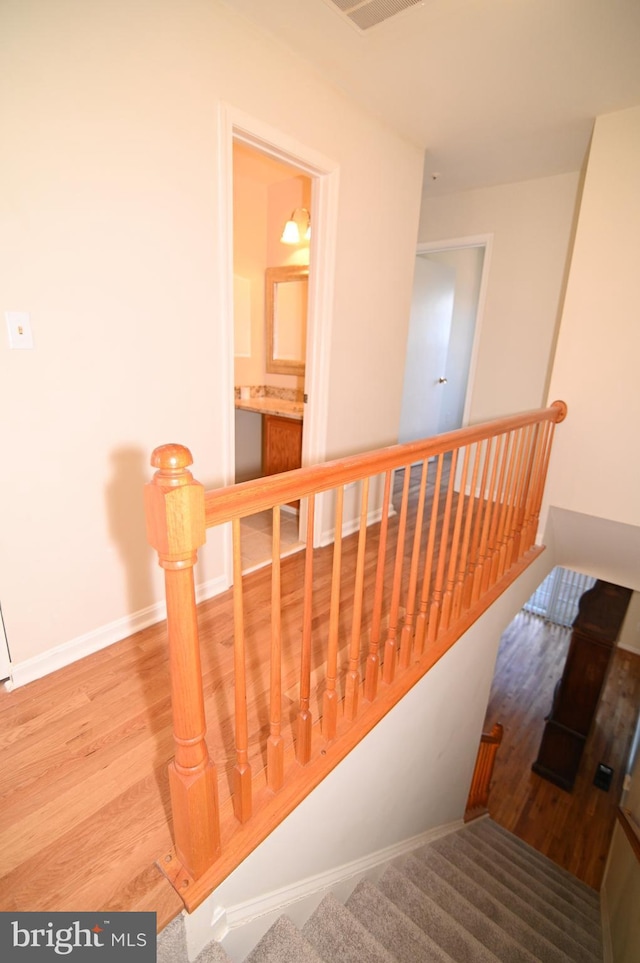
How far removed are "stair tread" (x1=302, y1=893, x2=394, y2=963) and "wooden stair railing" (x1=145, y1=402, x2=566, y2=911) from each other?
630 mm

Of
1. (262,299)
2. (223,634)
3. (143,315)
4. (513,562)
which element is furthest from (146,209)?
(513,562)

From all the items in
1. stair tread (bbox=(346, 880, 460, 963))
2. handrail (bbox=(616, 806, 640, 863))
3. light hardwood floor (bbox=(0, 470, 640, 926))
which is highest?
light hardwood floor (bbox=(0, 470, 640, 926))

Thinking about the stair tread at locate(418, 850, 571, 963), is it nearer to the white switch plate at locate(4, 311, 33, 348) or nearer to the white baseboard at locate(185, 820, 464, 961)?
the white baseboard at locate(185, 820, 464, 961)

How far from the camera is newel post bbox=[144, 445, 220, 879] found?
0.81 meters

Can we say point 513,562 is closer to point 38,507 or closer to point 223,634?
point 223,634

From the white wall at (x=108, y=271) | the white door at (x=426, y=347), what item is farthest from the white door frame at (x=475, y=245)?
the white wall at (x=108, y=271)

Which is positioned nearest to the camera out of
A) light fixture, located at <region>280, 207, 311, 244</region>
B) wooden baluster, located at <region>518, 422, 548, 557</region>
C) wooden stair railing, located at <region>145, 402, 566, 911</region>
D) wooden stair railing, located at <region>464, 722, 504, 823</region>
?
wooden stair railing, located at <region>145, 402, 566, 911</region>

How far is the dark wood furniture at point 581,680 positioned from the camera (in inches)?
160

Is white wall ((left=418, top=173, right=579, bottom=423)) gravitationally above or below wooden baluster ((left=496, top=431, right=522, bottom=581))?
above

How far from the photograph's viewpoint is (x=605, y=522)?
297 cm

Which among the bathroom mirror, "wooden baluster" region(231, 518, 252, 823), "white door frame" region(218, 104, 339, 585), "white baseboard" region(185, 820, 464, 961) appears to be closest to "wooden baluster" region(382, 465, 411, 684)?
"wooden baluster" region(231, 518, 252, 823)

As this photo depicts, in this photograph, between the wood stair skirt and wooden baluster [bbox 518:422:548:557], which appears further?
wooden baluster [bbox 518:422:548:557]

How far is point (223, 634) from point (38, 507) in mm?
922

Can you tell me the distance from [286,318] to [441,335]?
2.24m
